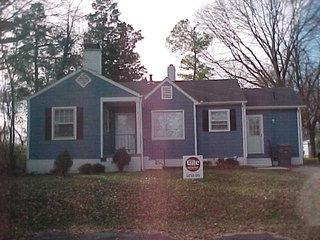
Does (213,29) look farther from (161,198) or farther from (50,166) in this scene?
(161,198)

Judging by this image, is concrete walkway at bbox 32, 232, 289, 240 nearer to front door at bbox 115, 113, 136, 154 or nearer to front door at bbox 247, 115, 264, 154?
front door at bbox 115, 113, 136, 154

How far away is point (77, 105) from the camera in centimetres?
2158

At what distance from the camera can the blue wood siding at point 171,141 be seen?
2241 centimetres

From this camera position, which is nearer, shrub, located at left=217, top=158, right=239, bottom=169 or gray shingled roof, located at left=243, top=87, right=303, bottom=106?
shrub, located at left=217, top=158, right=239, bottom=169

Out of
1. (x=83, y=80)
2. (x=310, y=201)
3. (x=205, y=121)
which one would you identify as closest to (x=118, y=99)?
(x=83, y=80)

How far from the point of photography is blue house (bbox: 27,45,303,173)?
2150cm

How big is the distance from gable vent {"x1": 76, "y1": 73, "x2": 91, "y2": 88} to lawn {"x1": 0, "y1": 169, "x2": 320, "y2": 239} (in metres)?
6.63

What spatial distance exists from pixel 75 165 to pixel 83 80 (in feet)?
12.4

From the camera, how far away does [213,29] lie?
40938 millimetres

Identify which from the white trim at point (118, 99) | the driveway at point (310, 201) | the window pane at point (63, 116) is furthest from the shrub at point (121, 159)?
the driveway at point (310, 201)

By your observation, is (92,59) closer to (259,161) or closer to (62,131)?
(62,131)

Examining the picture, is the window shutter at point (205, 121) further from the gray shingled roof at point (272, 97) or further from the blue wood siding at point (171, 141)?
the gray shingled roof at point (272, 97)

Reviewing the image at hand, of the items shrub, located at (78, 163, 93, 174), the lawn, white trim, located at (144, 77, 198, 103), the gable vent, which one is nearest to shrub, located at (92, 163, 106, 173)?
shrub, located at (78, 163, 93, 174)

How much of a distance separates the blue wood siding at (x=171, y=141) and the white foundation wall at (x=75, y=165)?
4.29 ft
